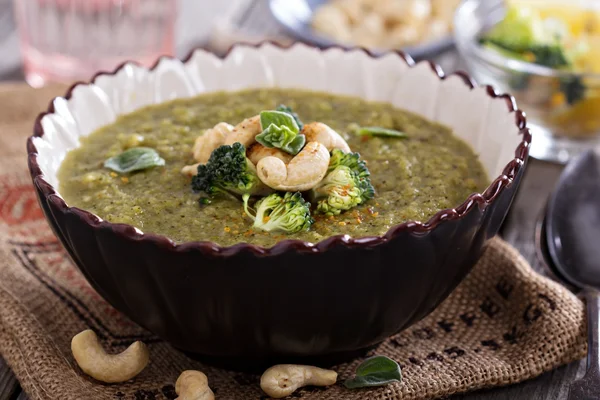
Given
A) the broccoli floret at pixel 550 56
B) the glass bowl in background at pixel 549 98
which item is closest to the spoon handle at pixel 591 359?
the glass bowl in background at pixel 549 98

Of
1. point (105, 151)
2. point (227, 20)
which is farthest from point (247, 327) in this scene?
point (227, 20)

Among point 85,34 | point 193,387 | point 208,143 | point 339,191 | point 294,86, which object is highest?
point 339,191

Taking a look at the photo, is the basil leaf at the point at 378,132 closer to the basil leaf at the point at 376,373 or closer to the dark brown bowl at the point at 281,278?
the dark brown bowl at the point at 281,278

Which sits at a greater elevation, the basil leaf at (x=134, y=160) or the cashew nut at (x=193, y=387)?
the basil leaf at (x=134, y=160)

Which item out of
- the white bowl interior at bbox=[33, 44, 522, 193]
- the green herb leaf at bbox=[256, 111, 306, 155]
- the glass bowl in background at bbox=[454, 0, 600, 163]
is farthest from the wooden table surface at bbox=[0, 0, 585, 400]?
the green herb leaf at bbox=[256, 111, 306, 155]

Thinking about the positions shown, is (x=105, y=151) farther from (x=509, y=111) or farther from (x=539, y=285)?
(x=539, y=285)

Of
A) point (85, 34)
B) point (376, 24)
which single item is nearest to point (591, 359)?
point (376, 24)

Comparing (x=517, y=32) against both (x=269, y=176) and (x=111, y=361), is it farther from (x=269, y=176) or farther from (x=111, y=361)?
(x=111, y=361)
